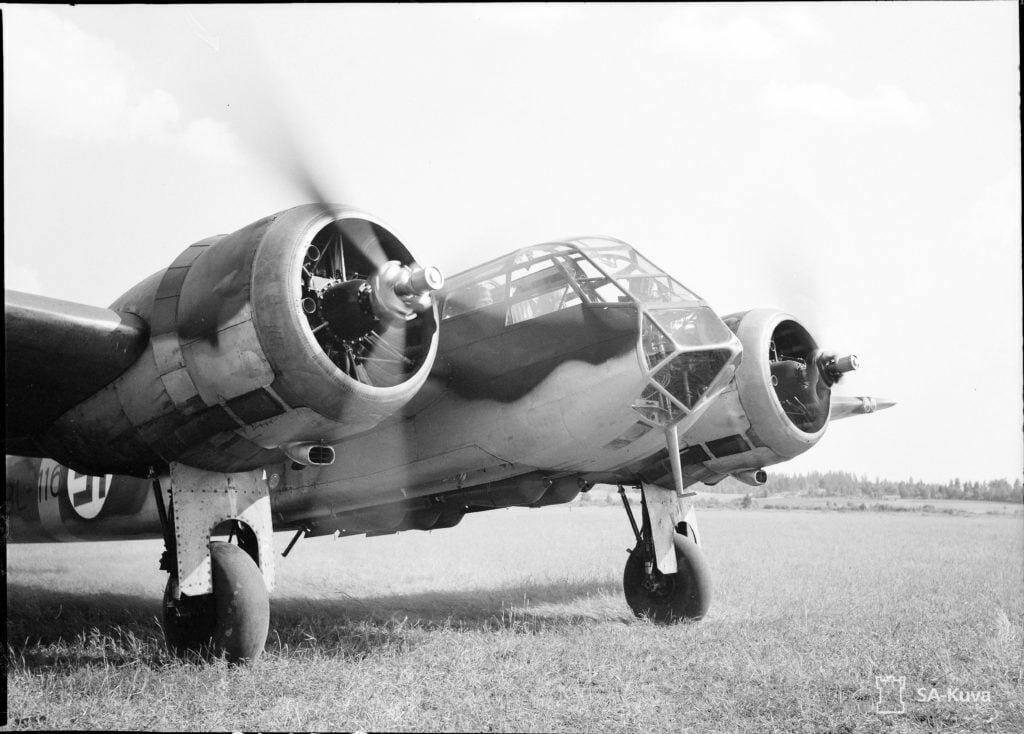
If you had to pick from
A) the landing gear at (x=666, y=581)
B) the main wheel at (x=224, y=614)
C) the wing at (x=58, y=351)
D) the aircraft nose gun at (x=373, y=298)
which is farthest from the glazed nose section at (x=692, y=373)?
the wing at (x=58, y=351)

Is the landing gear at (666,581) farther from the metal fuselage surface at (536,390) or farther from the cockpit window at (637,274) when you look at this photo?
the cockpit window at (637,274)

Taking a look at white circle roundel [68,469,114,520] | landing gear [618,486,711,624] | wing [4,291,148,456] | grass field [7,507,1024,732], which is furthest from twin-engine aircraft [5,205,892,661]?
white circle roundel [68,469,114,520]

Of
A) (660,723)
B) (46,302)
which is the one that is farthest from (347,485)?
(660,723)

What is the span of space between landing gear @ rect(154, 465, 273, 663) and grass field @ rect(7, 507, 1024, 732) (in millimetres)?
217

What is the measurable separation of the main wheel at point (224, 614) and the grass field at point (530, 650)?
0.60 ft

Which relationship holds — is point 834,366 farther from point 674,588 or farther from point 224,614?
point 224,614

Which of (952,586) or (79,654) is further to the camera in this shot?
(952,586)

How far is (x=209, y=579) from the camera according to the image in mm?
5410

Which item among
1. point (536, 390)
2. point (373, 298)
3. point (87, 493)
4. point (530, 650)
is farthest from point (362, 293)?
point (87, 493)

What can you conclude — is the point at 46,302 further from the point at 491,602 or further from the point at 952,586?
the point at 952,586

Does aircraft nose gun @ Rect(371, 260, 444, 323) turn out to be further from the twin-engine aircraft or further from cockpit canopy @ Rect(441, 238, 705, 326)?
cockpit canopy @ Rect(441, 238, 705, 326)

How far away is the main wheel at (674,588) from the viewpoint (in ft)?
26.2

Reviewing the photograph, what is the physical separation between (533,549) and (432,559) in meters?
2.15

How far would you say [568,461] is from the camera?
654cm
